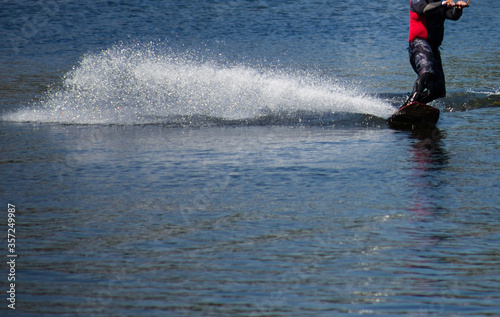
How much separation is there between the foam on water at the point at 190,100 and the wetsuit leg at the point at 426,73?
673 mm

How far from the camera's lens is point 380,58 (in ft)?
58.6

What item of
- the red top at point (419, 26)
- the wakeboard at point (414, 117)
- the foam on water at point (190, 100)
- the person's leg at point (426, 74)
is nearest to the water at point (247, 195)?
the foam on water at point (190, 100)

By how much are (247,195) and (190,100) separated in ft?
17.4

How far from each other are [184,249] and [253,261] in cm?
48

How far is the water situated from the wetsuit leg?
472 millimetres

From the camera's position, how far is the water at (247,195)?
3.99 meters

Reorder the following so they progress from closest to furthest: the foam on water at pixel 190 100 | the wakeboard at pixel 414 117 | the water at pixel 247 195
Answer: the water at pixel 247 195 → the wakeboard at pixel 414 117 → the foam on water at pixel 190 100

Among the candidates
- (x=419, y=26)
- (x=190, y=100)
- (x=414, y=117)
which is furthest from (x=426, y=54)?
(x=190, y=100)

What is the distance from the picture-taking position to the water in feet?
13.1

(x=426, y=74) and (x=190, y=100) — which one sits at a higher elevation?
(x=426, y=74)

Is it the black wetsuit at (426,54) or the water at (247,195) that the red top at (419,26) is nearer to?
the black wetsuit at (426,54)

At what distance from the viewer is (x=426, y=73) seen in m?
9.14

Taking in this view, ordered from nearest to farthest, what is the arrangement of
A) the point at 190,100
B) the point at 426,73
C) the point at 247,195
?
1. the point at 247,195
2. the point at 426,73
3. the point at 190,100

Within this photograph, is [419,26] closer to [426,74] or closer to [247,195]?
[426,74]
